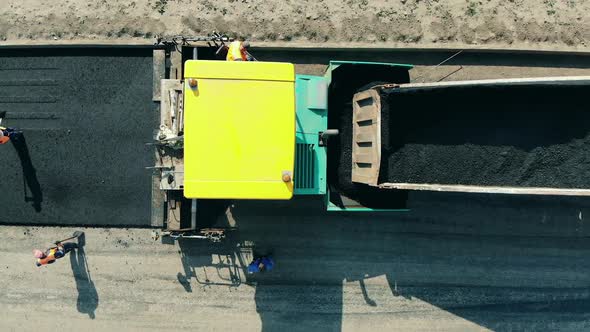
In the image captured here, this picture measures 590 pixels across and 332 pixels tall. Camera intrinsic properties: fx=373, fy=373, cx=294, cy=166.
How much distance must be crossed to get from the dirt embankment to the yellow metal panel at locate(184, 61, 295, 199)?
3.12 metres

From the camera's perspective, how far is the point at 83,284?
8.58m

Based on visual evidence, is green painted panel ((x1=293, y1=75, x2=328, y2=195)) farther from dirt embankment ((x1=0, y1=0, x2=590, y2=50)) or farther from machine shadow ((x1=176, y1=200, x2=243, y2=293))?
machine shadow ((x1=176, y1=200, x2=243, y2=293))

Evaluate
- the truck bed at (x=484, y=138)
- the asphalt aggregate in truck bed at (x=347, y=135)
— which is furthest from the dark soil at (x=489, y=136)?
the asphalt aggregate in truck bed at (x=347, y=135)

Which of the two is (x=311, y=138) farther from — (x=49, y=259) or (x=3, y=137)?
(x=3, y=137)

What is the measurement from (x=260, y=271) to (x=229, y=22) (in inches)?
226

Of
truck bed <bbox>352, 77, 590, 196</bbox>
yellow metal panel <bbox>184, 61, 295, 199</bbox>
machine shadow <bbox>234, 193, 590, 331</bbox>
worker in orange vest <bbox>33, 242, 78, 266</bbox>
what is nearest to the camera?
yellow metal panel <bbox>184, 61, 295, 199</bbox>

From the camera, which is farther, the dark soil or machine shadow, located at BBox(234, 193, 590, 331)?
machine shadow, located at BBox(234, 193, 590, 331)

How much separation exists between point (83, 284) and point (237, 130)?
590 centimetres

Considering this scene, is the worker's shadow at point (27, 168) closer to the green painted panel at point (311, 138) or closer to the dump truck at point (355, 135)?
the dump truck at point (355, 135)

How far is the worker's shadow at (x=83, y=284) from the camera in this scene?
8555 mm

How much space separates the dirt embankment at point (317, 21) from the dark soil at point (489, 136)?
2.38 meters

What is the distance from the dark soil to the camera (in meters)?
6.46

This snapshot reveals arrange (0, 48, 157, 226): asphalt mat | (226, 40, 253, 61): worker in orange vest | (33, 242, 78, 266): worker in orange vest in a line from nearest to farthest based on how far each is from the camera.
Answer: (226, 40, 253, 61): worker in orange vest < (33, 242, 78, 266): worker in orange vest < (0, 48, 157, 226): asphalt mat

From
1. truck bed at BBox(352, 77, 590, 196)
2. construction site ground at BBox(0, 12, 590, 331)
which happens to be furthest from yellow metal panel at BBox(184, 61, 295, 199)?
construction site ground at BBox(0, 12, 590, 331)
